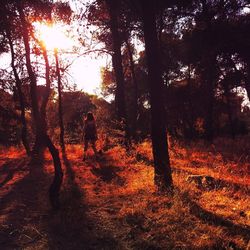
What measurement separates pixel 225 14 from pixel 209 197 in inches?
669

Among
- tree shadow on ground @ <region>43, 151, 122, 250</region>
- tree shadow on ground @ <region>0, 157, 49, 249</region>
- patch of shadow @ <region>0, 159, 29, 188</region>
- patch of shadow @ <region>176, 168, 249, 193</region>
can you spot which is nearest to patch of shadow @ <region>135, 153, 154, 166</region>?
patch of shadow @ <region>176, 168, 249, 193</region>

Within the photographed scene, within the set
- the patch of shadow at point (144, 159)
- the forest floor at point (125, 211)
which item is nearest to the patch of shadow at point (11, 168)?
the forest floor at point (125, 211)

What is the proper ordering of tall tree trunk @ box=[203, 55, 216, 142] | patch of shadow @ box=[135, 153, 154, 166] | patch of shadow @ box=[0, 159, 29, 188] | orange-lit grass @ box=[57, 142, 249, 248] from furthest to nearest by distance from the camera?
1. tall tree trunk @ box=[203, 55, 216, 142]
2. patch of shadow @ box=[135, 153, 154, 166]
3. patch of shadow @ box=[0, 159, 29, 188]
4. orange-lit grass @ box=[57, 142, 249, 248]

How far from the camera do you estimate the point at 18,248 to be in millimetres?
5406

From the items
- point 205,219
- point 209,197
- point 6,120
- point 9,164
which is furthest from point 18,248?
point 6,120

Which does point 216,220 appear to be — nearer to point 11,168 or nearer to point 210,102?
point 11,168

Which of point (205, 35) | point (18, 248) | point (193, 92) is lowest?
point (18, 248)

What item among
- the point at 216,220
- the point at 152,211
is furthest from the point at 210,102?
the point at 216,220

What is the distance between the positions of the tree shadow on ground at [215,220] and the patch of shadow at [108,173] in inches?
101

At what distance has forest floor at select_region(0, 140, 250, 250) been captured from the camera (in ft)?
18.1

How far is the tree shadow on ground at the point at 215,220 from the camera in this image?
5.68m

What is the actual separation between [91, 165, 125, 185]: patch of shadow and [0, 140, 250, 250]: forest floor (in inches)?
0.6

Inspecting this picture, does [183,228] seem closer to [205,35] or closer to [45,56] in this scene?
[45,56]

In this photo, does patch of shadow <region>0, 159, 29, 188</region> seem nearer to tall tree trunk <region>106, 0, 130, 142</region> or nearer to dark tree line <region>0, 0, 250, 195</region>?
dark tree line <region>0, 0, 250, 195</region>
